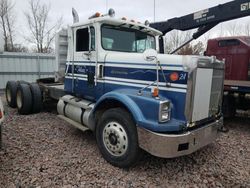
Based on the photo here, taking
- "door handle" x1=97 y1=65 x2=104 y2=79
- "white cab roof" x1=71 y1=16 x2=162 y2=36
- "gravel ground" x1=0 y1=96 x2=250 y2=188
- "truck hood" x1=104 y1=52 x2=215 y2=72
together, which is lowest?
"gravel ground" x1=0 y1=96 x2=250 y2=188

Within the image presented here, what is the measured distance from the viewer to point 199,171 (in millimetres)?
3713

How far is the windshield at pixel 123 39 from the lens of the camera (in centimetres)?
439

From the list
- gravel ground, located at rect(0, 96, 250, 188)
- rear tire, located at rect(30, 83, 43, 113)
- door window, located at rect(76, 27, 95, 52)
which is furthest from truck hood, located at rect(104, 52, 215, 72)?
rear tire, located at rect(30, 83, 43, 113)

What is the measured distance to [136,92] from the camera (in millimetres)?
3689

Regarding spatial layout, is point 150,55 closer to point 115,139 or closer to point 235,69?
point 115,139

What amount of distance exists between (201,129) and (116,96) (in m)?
1.41

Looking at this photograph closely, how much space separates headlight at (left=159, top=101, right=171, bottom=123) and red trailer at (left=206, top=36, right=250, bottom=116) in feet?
11.5

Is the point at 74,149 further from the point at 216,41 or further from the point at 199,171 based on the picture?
the point at 216,41

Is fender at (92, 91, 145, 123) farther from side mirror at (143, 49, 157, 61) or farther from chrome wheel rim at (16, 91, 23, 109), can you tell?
chrome wheel rim at (16, 91, 23, 109)

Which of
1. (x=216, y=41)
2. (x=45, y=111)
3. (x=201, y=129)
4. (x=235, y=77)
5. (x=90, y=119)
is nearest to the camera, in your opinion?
(x=201, y=129)

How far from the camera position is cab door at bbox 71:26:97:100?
449 cm

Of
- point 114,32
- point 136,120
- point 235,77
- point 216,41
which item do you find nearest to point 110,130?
point 136,120

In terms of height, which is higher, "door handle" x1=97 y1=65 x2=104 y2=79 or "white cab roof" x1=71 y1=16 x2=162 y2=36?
"white cab roof" x1=71 y1=16 x2=162 y2=36

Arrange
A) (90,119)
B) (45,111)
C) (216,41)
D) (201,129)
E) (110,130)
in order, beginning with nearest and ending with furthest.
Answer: (201,129)
(110,130)
(90,119)
(216,41)
(45,111)
